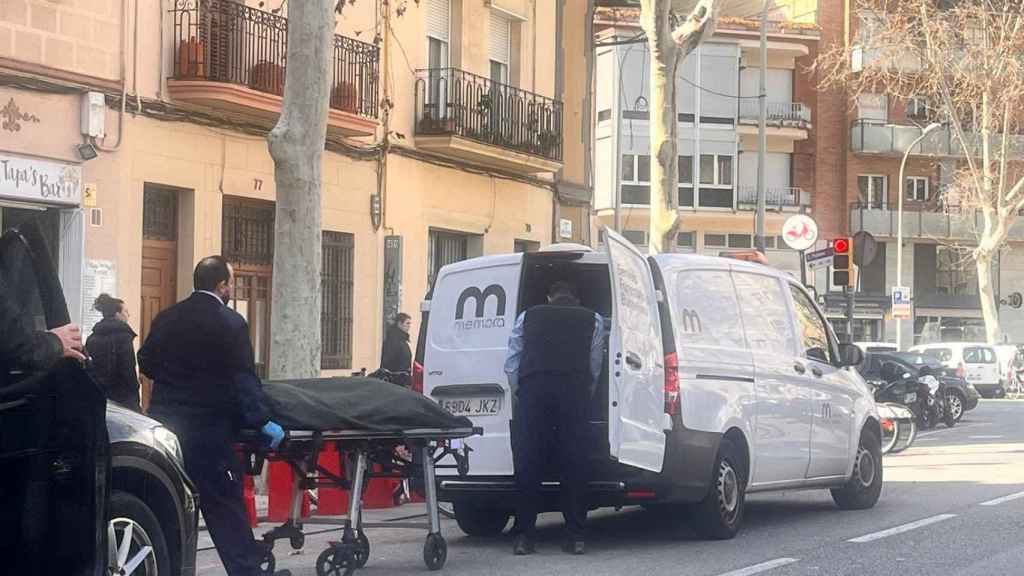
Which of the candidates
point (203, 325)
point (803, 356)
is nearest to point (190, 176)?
point (803, 356)

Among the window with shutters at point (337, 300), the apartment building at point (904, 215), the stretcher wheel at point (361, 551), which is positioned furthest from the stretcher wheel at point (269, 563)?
the apartment building at point (904, 215)

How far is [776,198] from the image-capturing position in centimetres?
6119

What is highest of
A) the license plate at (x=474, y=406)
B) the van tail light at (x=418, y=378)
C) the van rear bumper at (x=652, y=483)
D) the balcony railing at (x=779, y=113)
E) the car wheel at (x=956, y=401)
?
the balcony railing at (x=779, y=113)

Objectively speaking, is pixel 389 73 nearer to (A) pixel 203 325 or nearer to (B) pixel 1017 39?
(A) pixel 203 325

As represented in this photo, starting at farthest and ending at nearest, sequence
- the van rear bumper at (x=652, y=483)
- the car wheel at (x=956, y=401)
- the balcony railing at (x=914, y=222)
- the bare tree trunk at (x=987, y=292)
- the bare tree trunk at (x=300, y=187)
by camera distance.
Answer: the balcony railing at (x=914, y=222)
the bare tree trunk at (x=987, y=292)
the car wheel at (x=956, y=401)
the bare tree trunk at (x=300, y=187)
the van rear bumper at (x=652, y=483)

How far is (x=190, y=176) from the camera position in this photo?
19469mm

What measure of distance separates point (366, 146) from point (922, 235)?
45724mm

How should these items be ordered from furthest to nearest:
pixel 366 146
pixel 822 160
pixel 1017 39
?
pixel 822 160, pixel 1017 39, pixel 366 146

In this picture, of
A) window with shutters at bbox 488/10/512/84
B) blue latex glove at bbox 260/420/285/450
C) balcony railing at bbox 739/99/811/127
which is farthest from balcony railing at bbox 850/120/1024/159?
blue latex glove at bbox 260/420/285/450

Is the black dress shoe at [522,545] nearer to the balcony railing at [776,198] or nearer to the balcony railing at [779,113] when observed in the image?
the balcony railing at [776,198]

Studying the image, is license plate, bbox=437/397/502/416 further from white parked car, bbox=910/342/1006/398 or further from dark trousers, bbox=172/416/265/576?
white parked car, bbox=910/342/1006/398

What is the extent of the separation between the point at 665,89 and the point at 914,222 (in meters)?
42.3

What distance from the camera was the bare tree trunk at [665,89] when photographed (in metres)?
24.5

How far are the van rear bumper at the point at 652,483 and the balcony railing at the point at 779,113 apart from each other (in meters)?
50.1
